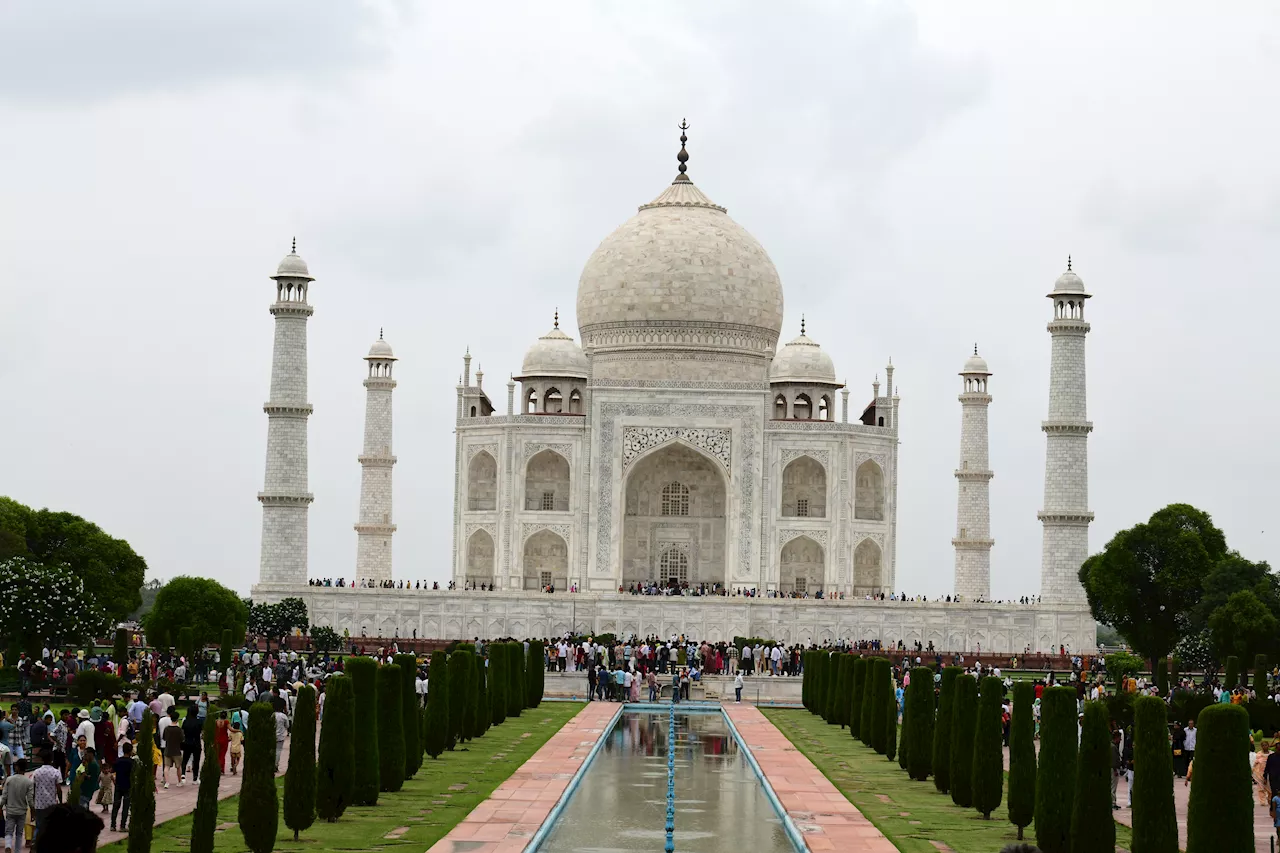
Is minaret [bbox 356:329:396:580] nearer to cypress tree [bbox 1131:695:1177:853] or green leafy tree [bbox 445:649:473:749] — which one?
green leafy tree [bbox 445:649:473:749]

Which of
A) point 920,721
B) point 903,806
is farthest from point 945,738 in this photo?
point 903,806

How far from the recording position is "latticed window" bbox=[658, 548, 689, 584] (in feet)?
141

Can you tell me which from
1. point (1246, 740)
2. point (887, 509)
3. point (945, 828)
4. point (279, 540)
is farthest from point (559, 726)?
point (887, 509)

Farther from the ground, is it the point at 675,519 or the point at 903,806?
the point at 675,519

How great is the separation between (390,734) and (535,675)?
1126 centimetres

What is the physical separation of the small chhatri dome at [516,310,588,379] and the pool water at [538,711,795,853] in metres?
22.5

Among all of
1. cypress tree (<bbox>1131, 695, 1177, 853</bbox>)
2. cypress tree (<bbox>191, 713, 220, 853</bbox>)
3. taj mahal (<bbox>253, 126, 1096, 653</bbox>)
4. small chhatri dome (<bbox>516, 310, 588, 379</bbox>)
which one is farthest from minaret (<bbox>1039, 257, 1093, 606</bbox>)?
cypress tree (<bbox>191, 713, 220, 853</bbox>)

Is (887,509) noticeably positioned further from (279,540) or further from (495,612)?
(279,540)

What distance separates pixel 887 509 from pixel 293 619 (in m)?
13.9

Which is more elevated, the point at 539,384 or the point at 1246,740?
the point at 539,384

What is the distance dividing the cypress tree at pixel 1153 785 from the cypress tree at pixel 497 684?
12.4m

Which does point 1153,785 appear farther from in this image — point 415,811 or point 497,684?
point 497,684

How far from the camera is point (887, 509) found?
4234cm

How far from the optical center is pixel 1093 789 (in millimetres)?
12758
